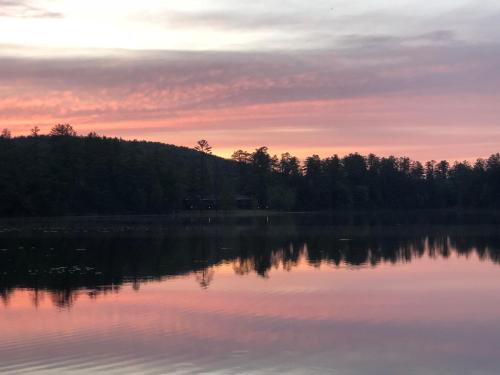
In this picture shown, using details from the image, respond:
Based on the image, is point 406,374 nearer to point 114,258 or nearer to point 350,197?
point 114,258

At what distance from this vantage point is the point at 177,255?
49.9 m

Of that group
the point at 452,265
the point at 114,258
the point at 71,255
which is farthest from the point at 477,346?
the point at 71,255

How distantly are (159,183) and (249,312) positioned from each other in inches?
4509

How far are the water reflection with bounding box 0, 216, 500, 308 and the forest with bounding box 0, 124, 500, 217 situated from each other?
166ft

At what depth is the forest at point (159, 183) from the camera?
118 meters

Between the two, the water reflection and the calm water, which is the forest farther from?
the calm water

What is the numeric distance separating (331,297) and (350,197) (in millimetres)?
159214

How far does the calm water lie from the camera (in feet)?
61.3

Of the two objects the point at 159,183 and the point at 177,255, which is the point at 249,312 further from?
the point at 159,183

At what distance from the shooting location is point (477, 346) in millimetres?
20516

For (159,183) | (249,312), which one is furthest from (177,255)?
(159,183)

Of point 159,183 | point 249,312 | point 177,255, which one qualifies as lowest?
point 249,312

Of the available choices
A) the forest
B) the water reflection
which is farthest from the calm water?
the forest

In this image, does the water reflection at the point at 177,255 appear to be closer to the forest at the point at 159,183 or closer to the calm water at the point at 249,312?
the calm water at the point at 249,312
